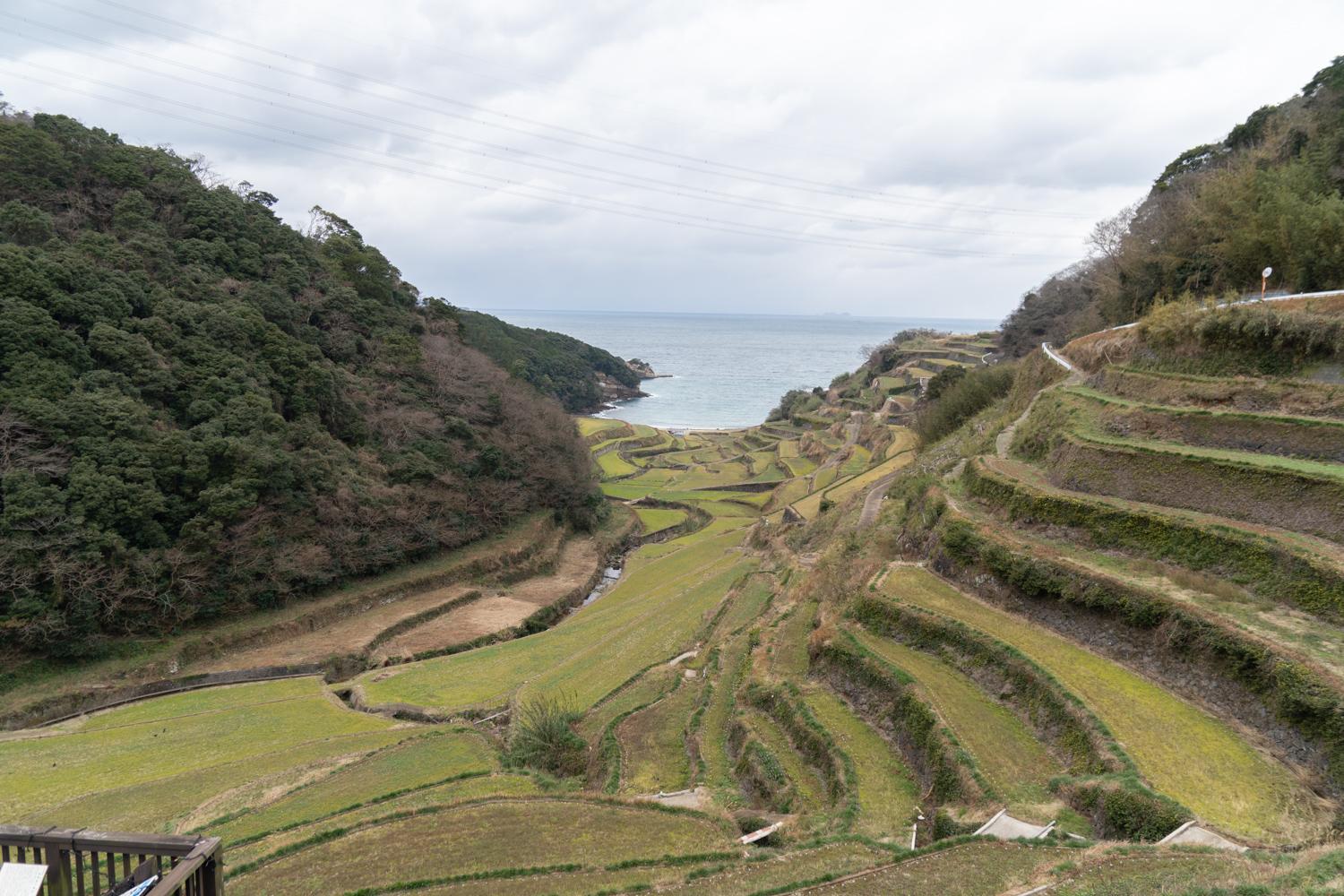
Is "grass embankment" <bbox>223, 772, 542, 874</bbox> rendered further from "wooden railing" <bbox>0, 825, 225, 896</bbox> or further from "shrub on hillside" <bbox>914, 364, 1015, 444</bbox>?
"shrub on hillside" <bbox>914, 364, 1015, 444</bbox>

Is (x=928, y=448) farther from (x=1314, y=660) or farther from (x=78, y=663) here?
(x=78, y=663)

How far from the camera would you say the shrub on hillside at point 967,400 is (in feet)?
132

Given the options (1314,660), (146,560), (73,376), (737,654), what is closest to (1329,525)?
(1314,660)

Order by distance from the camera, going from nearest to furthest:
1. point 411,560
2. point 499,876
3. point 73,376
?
1. point 499,876
2. point 73,376
3. point 411,560

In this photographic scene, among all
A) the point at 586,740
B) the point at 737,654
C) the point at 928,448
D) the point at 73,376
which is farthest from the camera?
the point at 928,448

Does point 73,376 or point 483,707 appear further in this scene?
point 73,376

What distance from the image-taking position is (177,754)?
62.6 feet

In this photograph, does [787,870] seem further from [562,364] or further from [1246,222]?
[562,364]

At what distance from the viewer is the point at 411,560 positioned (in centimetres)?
3512

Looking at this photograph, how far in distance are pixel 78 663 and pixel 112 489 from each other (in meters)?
6.25

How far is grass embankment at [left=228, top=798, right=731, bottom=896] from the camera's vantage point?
11023 millimetres

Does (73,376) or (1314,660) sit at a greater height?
(73,376)

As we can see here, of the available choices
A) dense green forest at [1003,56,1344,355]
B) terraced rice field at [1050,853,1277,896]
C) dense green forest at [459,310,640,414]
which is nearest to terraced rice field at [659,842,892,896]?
terraced rice field at [1050,853,1277,896]

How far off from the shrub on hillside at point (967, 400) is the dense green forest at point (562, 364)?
166 ft
